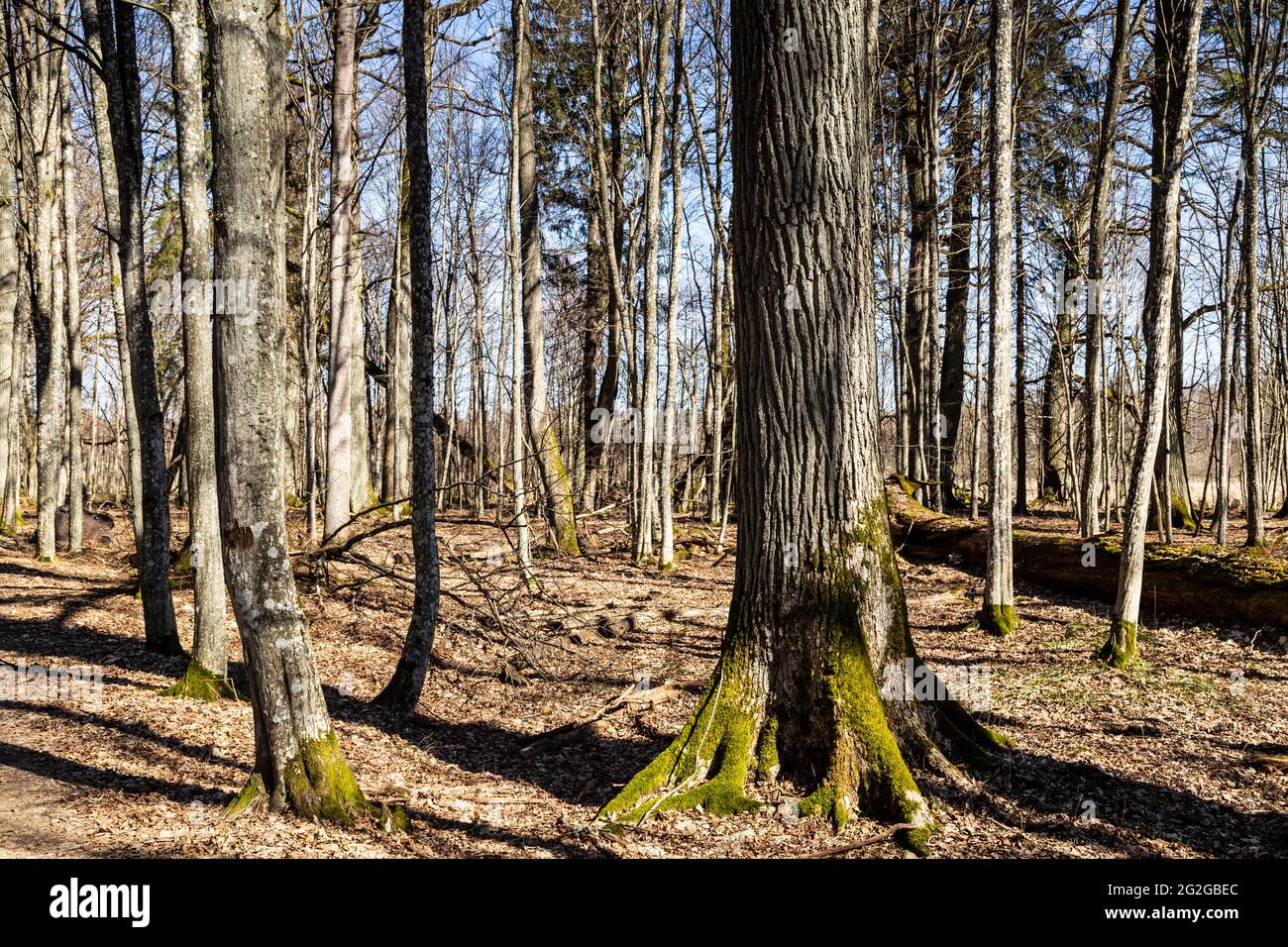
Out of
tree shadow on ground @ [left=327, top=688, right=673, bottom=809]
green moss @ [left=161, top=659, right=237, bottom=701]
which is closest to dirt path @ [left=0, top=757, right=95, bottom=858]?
green moss @ [left=161, top=659, right=237, bottom=701]

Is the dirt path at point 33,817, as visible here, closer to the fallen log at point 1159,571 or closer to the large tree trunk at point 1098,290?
the fallen log at point 1159,571

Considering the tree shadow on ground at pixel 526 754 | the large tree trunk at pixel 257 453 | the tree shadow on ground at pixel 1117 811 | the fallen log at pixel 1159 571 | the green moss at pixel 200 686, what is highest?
the large tree trunk at pixel 257 453

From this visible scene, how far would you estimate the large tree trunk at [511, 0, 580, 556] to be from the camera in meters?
13.8

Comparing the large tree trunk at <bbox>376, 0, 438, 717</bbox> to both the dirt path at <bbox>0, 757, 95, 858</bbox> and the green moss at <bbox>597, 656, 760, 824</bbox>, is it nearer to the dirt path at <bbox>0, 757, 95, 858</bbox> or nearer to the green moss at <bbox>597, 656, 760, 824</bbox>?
the dirt path at <bbox>0, 757, 95, 858</bbox>

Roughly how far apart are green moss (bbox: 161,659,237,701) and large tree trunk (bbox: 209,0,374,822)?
2727 millimetres

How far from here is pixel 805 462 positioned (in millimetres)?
4652

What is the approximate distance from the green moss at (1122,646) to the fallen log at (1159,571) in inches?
76.3

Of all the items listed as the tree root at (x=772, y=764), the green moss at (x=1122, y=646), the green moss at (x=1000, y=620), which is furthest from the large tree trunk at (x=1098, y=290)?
Answer: the tree root at (x=772, y=764)

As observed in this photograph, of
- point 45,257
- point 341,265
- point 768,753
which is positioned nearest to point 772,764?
point 768,753

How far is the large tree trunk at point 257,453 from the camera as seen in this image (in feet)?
13.5

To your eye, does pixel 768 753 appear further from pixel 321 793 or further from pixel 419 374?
pixel 419 374

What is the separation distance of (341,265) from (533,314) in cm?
332
